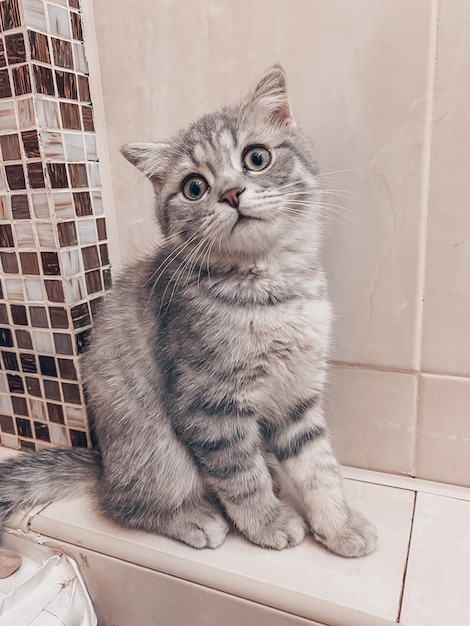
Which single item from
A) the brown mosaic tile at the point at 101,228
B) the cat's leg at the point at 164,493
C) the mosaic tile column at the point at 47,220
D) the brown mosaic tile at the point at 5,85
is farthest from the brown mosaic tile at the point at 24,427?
the brown mosaic tile at the point at 5,85

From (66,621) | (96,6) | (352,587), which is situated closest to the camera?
(352,587)

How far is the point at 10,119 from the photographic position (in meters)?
0.85

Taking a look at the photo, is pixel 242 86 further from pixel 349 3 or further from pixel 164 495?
pixel 164 495

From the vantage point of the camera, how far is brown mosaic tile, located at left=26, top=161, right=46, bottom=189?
2.79 feet

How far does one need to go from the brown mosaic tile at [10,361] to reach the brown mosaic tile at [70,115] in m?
0.46

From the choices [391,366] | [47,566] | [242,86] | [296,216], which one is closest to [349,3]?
[242,86]

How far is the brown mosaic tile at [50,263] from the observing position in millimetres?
885

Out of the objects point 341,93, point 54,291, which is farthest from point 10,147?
point 341,93

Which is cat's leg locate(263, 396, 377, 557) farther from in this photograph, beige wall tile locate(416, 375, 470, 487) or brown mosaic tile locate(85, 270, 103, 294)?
brown mosaic tile locate(85, 270, 103, 294)

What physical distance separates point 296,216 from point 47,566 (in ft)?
2.29

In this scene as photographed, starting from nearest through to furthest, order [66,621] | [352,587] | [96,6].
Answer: [352,587]
[66,621]
[96,6]

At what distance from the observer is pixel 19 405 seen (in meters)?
1.03

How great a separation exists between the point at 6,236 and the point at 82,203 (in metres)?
0.16

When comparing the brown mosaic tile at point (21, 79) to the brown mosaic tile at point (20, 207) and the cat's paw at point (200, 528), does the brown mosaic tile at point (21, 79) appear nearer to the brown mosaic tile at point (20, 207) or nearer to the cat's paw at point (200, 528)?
the brown mosaic tile at point (20, 207)
